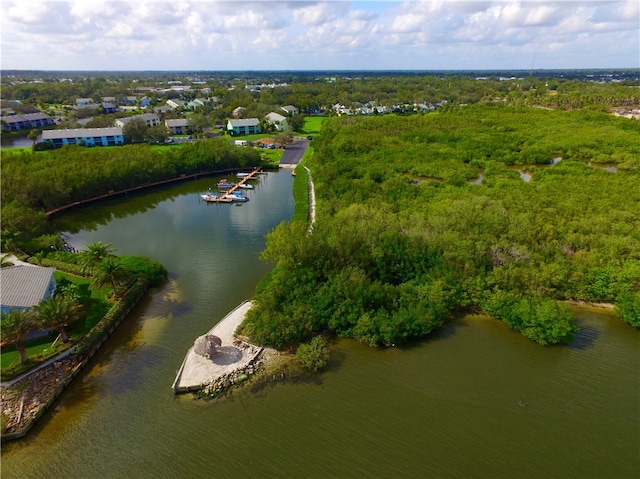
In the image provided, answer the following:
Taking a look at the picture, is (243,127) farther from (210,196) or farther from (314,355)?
(314,355)

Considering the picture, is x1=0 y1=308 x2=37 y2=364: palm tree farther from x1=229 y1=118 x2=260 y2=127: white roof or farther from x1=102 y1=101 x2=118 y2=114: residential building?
x1=102 y1=101 x2=118 y2=114: residential building

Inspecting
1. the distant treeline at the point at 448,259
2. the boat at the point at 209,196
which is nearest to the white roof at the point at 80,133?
the boat at the point at 209,196

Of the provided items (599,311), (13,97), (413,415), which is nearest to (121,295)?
(413,415)

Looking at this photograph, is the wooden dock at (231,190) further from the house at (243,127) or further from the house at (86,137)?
the house at (86,137)

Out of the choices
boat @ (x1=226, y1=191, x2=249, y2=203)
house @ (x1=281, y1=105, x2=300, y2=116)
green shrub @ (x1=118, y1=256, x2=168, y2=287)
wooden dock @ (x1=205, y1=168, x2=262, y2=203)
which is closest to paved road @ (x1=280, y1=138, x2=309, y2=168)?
wooden dock @ (x1=205, y1=168, x2=262, y2=203)

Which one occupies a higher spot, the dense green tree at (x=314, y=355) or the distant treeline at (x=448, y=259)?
the distant treeline at (x=448, y=259)

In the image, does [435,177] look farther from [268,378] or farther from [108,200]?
[108,200]

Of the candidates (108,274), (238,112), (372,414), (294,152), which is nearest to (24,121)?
(238,112)
